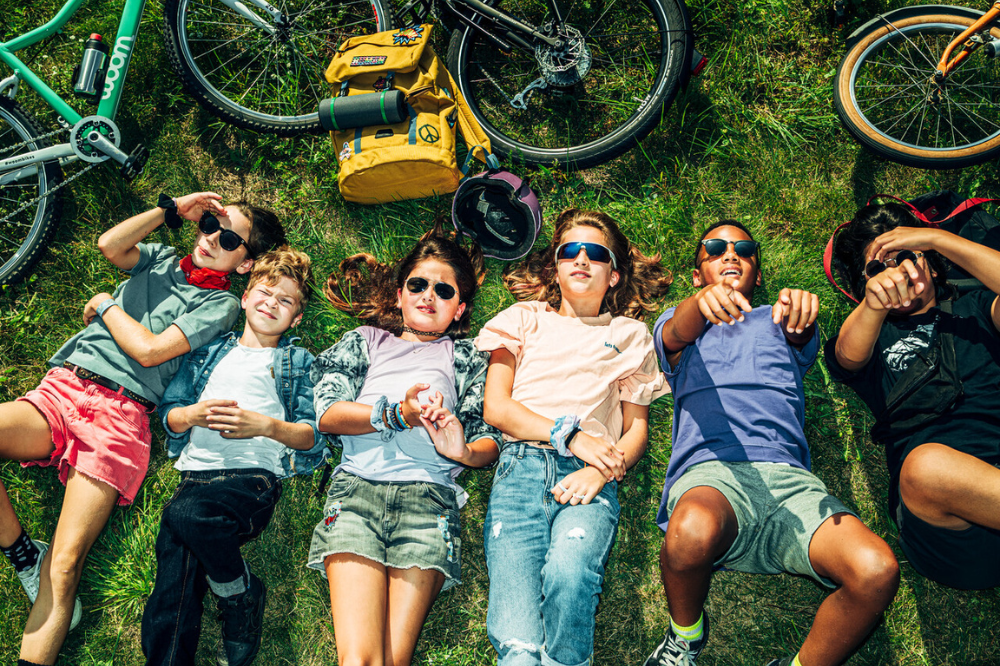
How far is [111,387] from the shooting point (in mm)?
4254

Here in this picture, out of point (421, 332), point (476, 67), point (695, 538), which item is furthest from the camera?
point (476, 67)

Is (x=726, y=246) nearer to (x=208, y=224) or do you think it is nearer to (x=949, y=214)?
(x=949, y=214)

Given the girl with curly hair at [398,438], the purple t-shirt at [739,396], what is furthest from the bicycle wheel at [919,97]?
the girl with curly hair at [398,438]

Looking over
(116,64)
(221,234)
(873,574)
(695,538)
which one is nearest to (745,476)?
(695,538)

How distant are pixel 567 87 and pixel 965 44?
2704mm

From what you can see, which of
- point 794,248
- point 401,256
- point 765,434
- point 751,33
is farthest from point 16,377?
point 751,33

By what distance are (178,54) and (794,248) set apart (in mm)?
4920

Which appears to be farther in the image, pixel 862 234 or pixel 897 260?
pixel 862 234

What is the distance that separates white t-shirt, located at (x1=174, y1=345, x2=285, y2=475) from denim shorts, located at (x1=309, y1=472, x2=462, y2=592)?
57 centimetres

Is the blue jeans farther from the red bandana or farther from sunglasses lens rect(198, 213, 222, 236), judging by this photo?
sunglasses lens rect(198, 213, 222, 236)

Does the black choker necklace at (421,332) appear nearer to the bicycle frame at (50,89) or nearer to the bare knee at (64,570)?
the bare knee at (64,570)

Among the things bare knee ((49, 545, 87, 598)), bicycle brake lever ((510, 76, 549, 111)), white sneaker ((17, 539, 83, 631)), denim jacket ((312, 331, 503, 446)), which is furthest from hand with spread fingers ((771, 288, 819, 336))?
white sneaker ((17, 539, 83, 631))

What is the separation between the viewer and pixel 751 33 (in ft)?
16.4

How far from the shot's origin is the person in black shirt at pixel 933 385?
3.31 m
